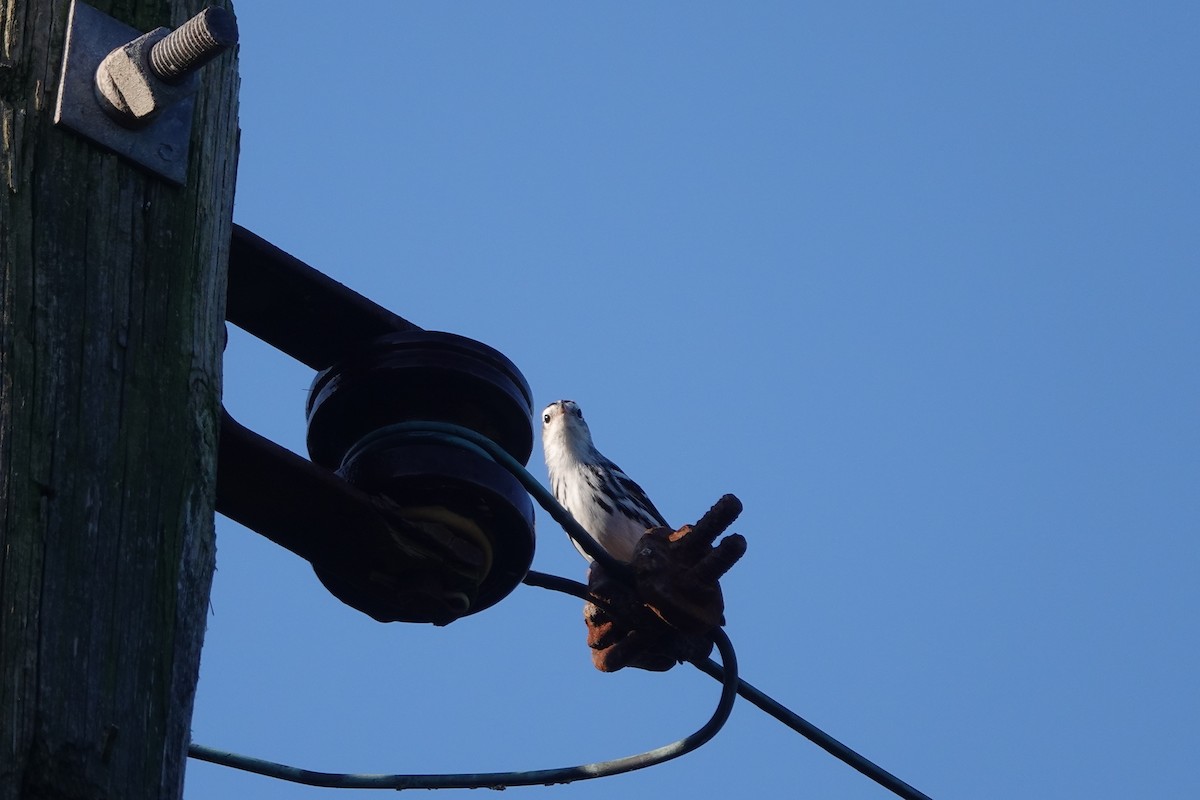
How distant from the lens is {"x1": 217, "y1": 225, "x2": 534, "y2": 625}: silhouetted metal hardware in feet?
10.2

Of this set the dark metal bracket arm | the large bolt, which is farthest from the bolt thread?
the dark metal bracket arm

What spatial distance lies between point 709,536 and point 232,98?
1.54 m

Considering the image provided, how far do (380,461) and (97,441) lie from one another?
1.00 m

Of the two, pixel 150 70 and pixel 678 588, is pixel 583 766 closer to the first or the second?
pixel 678 588

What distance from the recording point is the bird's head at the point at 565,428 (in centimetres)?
978

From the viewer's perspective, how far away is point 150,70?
2643mm

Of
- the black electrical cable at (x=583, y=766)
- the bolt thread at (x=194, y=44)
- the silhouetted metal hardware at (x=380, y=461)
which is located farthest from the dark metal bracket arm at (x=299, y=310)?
the bolt thread at (x=194, y=44)

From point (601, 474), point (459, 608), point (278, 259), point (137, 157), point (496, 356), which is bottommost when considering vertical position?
point (459, 608)

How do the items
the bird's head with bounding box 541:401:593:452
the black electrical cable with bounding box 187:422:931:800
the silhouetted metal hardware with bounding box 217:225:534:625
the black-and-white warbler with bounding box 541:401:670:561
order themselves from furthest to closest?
the bird's head with bounding box 541:401:593:452
the black-and-white warbler with bounding box 541:401:670:561
the black electrical cable with bounding box 187:422:931:800
the silhouetted metal hardware with bounding box 217:225:534:625

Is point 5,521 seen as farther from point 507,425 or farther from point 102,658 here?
point 507,425

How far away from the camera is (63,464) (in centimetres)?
227

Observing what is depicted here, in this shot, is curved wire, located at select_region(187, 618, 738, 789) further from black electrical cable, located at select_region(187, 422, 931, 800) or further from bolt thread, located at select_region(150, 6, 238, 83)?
bolt thread, located at select_region(150, 6, 238, 83)

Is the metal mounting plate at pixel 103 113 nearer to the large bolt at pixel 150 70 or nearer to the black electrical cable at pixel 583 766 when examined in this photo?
the large bolt at pixel 150 70

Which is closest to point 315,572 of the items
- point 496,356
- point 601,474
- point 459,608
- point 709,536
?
point 459,608
